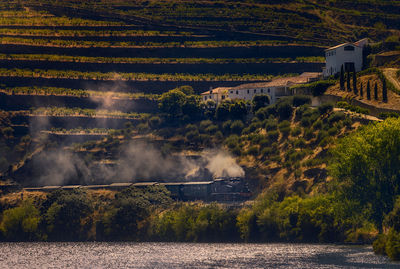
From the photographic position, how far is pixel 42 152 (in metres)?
188

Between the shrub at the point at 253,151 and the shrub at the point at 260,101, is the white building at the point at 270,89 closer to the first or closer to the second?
the shrub at the point at 260,101

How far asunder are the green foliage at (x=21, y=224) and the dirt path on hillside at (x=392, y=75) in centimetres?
6452

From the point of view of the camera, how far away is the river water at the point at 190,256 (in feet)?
372

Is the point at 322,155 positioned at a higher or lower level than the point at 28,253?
higher

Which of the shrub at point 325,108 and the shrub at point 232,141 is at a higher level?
the shrub at point 325,108

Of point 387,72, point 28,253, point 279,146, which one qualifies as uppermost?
point 387,72

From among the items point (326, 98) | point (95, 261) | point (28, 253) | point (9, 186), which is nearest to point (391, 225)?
point (95, 261)

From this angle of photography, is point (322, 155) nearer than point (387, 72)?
Yes

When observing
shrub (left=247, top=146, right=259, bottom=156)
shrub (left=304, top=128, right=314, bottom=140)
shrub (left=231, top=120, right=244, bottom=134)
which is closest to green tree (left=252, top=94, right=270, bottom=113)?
shrub (left=231, top=120, right=244, bottom=134)

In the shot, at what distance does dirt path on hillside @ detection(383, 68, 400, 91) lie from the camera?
167 m

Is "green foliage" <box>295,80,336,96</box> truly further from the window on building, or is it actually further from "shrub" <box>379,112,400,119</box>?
"shrub" <box>379,112,400,119</box>

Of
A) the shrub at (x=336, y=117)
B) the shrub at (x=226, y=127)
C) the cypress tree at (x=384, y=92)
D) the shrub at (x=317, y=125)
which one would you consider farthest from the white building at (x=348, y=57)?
the shrub at (x=336, y=117)

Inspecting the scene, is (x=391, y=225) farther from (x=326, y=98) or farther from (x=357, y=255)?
(x=326, y=98)

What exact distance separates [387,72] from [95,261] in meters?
72.1
